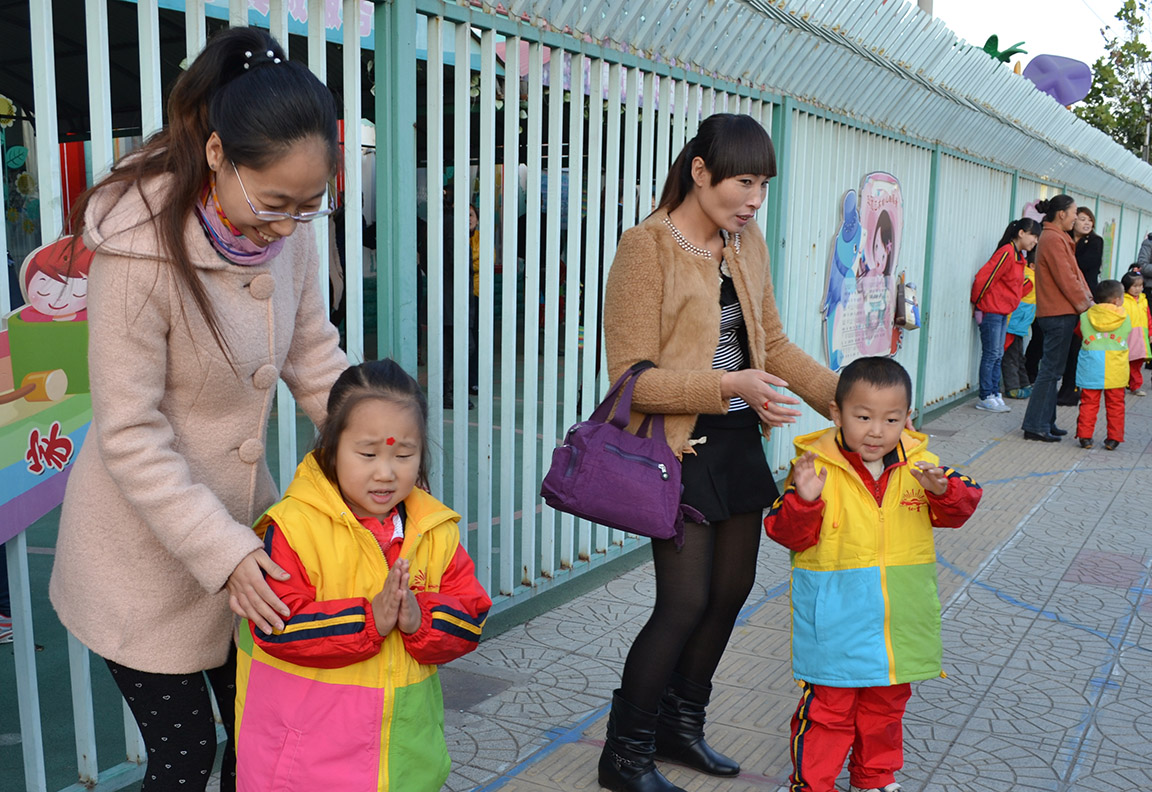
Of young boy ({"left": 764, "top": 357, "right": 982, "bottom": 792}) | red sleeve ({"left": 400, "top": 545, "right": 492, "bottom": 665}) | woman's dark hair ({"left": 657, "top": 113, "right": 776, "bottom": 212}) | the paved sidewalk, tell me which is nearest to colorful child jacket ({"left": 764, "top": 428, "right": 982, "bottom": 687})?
young boy ({"left": 764, "top": 357, "right": 982, "bottom": 792})

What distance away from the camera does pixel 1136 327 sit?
10117mm

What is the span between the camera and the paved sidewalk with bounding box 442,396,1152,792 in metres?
3.38

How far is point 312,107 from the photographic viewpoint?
76.0 inches

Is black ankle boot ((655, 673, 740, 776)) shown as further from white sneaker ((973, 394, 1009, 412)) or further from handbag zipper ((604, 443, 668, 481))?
white sneaker ((973, 394, 1009, 412))

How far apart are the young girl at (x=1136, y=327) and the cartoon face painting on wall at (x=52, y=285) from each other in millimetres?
9447

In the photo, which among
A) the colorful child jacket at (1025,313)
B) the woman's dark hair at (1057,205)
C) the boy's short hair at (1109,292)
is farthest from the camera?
the colorful child jacket at (1025,313)

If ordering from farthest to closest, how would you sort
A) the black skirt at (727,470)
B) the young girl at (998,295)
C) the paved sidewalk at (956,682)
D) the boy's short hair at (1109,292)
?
the young girl at (998,295), the boy's short hair at (1109,292), the paved sidewalk at (956,682), the black skirt at (727,470)

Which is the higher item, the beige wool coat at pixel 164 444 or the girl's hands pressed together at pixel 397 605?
the beige wool coat at pixel 164 444

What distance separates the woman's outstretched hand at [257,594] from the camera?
1.94 m

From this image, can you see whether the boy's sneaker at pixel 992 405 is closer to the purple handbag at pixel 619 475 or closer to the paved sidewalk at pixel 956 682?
the paved sidewalk at pixel 956 682

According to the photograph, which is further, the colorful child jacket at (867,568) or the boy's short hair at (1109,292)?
the boy's short hair at (1109,292)

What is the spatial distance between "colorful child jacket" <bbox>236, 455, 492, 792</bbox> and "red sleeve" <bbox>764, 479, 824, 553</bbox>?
3.45ft

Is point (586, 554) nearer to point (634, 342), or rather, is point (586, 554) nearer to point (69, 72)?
point (634, 342)

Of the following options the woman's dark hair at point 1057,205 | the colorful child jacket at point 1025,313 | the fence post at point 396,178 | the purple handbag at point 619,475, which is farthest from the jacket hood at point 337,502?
the colorful child jacket at point 1025,313
